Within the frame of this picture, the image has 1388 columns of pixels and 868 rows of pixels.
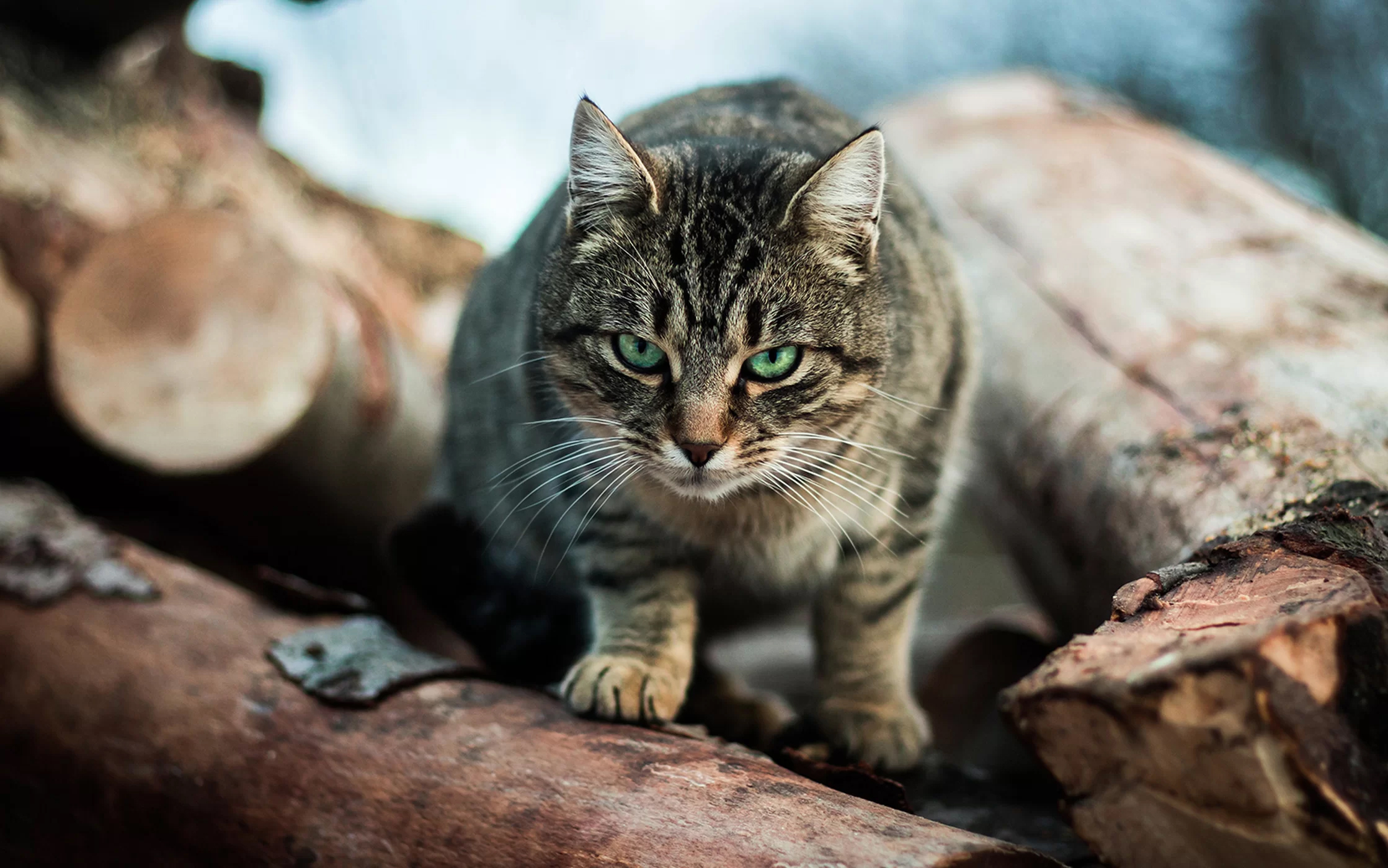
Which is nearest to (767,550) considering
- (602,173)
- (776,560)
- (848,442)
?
(776,560)

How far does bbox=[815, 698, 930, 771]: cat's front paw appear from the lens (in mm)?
1814

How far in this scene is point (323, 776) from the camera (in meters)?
1.42

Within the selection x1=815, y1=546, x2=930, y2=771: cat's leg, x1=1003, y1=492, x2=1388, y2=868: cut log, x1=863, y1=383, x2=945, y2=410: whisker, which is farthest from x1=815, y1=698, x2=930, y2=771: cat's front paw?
x1=1003, y1=492, x2=1388, y2=868: cut log

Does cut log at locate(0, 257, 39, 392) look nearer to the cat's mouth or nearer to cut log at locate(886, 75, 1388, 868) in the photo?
the cat's mouth

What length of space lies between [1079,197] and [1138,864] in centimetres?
225

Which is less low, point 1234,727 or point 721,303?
point 721,303

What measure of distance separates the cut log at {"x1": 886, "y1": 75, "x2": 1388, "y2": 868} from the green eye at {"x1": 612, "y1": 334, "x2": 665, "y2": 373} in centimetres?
82

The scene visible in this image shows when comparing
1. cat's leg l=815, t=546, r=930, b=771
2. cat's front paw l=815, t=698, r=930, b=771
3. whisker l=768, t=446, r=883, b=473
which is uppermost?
whisker l=768, t=446, r=883, b=473

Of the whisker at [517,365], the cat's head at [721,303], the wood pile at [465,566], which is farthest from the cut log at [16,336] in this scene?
the cat's head at [721,303]

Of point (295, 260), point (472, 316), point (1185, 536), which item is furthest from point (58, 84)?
point (1185, 536)

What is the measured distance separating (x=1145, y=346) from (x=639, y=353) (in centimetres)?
121

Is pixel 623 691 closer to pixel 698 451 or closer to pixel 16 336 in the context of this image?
pixel 698 451

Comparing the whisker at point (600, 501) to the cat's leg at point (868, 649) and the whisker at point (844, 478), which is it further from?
the cat's leg at point (868, 649)

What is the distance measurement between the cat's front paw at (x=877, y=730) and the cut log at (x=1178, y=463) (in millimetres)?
483
